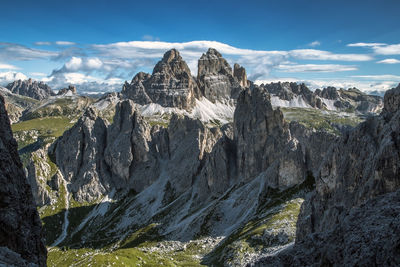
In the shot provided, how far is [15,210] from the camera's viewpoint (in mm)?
27203

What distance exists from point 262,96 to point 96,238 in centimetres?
10483

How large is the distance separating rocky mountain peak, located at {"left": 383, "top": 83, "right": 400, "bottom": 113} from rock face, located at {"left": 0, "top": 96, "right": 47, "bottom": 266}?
5401 centimetres

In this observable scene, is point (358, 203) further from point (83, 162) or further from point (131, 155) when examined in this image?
point (83, 162)

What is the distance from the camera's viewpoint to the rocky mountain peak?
50.4 m

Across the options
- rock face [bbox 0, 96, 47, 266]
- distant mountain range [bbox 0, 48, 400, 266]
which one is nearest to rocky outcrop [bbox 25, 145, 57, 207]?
distant mountain range [bbox 0, 48, 400, 266]

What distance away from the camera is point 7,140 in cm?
3142

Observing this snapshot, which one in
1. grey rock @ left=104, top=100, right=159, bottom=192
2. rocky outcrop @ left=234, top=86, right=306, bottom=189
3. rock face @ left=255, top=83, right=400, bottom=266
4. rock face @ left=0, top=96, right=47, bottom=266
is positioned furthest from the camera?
grey rock @ left=104, top=100, right=159, bottom=192

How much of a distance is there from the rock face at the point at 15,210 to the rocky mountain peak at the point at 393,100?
177 ft

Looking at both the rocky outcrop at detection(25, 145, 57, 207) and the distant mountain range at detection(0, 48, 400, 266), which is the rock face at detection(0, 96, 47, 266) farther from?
the rocky outcrop at detection(25, 145, 57, 207)

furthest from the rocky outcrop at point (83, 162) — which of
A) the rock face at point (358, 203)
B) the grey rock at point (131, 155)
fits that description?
the rock face at point (358, 203)

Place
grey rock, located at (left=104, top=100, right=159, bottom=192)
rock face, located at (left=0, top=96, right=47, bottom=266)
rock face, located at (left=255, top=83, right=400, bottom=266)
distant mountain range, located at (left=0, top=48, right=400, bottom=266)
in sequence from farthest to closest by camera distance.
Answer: grey rock, located at (left=104, top=100, right=159, bottom=192) < distant mountain range, located at (left=0, top=48, right=400, bottom=266) < rock face, located at (left=0, top=96, right=47, bottom=266) < rock face, located at (left=255, top=83, right=400, bottom=266)

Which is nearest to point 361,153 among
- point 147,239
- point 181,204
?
point 147,239

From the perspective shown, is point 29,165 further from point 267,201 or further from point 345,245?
point 345,245

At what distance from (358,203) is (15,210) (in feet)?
138
